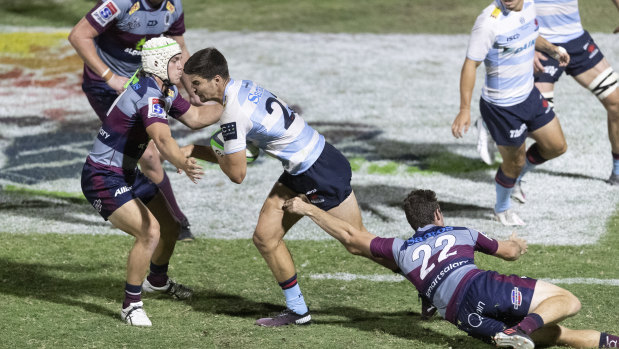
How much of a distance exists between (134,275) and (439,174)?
190 inches

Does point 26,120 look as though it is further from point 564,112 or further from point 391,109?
point 564,112

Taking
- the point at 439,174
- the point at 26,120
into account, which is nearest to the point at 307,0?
the point at 26,120

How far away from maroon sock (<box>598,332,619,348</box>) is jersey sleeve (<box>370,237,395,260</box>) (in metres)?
1.35

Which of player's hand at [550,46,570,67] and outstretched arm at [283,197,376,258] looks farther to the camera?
player's hand at [550,46,570,67]

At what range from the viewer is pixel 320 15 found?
17.8 metres

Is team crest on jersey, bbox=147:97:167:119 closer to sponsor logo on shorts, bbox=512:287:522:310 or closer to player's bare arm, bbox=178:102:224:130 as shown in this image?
player's bare arm, bbox=178:102:224:130

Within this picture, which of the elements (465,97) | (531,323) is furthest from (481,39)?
(531,323)

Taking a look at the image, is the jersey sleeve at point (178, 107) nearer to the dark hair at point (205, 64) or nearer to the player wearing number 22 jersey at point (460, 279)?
the dark hair at point (205, 64)

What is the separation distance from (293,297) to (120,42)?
3.22 m

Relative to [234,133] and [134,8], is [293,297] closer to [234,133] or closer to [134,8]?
[234,133]

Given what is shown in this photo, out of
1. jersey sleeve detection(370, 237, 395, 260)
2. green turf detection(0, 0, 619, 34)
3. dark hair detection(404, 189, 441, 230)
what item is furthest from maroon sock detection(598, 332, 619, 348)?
green turf detection(0, 0, 619, 34)

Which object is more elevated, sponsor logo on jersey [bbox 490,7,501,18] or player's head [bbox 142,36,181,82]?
sponsor logo on jersey [bbox 490,7,501,18]

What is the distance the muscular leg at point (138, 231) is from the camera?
6672mm

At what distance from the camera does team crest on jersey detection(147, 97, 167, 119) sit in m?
6.39
